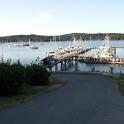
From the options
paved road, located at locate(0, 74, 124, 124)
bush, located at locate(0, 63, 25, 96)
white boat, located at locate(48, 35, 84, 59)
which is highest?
bush, located at locate(0, 63, 25, 96)

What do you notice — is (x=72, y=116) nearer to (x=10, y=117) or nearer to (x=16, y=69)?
(x=10, y=117)

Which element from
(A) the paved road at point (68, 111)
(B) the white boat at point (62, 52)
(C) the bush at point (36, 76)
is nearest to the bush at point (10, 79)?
(A) the paved road at point (68, 111)

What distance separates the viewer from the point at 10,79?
2019cm

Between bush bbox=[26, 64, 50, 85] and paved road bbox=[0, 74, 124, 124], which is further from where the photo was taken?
bush bbox=[26, 64, 50, 85]

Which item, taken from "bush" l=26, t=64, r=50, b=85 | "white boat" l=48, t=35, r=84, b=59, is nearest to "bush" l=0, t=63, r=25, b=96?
"bush" l=26, t=64, r=50, b=85

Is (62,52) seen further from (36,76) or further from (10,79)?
(10,79)

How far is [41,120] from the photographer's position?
503 inches

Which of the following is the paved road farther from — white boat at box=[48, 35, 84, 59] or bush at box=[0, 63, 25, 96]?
white boat at box=[48, 35, 84, 59]

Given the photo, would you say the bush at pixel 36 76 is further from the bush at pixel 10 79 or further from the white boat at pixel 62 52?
the white boat at pixel 62 52

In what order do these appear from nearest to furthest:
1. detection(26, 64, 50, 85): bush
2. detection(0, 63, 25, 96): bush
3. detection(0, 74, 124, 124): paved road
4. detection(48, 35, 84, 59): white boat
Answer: detection(0, 74, 124, 124): paved road, detection(0, 63, 25, 96): bush, detection(26, 64, 50, 85): bush, detection(48, 35, 84, 59): white boat

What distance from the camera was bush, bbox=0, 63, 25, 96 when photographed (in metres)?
20.1

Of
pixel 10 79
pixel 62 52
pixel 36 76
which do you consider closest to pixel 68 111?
pixel 10 79

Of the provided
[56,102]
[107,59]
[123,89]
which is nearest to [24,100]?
[56,102]

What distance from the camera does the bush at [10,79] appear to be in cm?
2008
